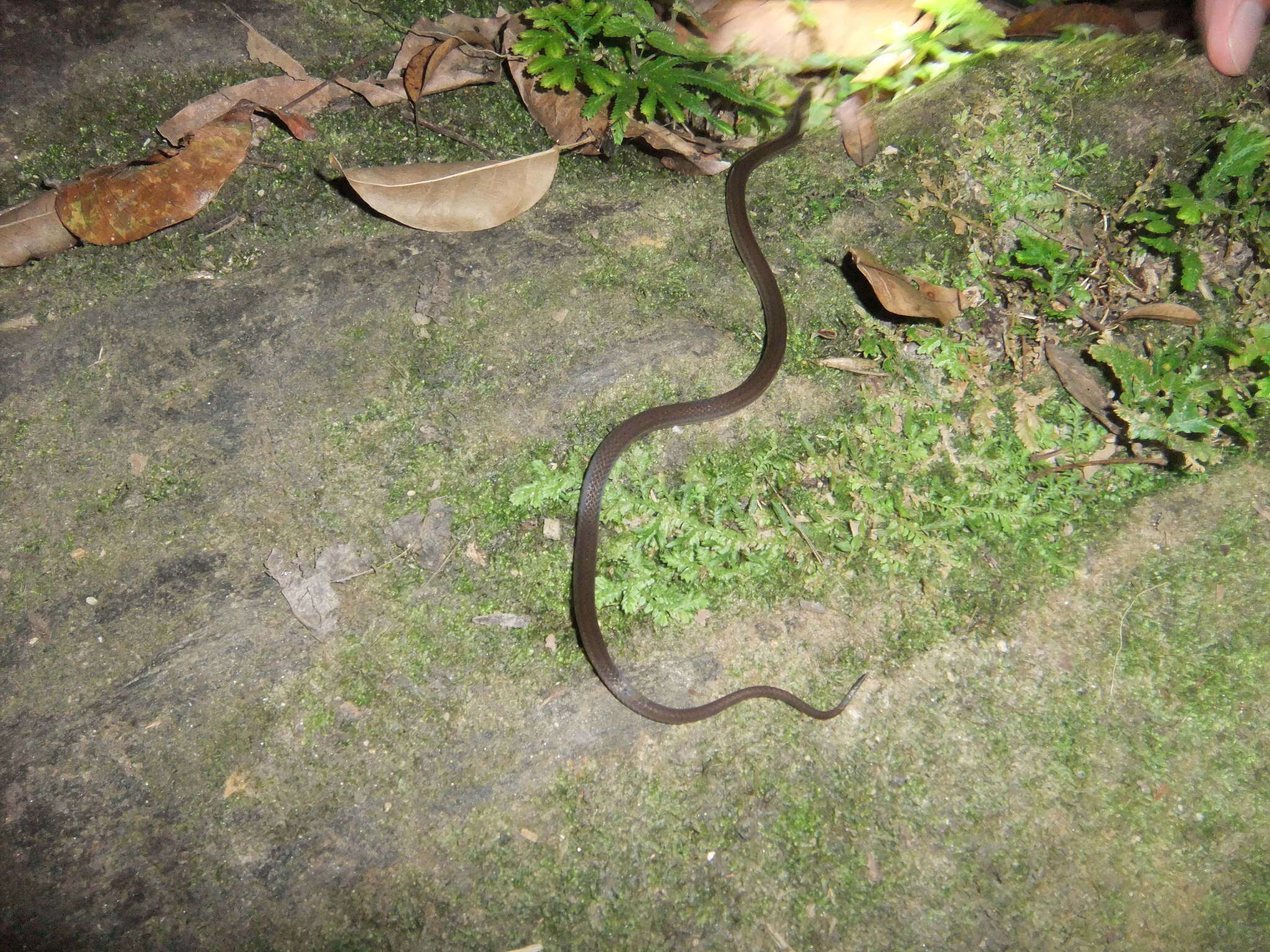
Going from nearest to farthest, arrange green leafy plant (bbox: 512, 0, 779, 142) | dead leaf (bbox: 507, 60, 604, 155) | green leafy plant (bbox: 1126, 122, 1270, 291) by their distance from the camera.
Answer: green leafy plant (bbox: 1126, 122, 1270, 291) → green leafy plant (bbox: 512, 0, 779, 142) → dead leaf (bbox: 507, 60, 604, 155)

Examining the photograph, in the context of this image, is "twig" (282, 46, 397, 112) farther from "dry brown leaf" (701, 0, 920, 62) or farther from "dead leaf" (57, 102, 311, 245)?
"dry brown leaf" (701, 0, 920, 62)

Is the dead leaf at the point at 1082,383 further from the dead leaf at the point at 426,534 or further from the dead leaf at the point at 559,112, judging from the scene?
the dead leaf at the point at 426,534

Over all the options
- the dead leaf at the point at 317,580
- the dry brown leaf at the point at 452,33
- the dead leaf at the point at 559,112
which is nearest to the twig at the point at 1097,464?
the dead leaf at the point at 559,112

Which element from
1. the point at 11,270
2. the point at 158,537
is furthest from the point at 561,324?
the point at 11,270

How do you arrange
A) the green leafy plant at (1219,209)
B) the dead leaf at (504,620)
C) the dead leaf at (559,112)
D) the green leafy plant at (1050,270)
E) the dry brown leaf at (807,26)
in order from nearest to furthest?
the dead leaf at (504,620) < the green leafy plant at (1219,209) < the green leafy plant at (1050,270) < the dead leaf at (559,112) < the dry brown leaf at (807,26)

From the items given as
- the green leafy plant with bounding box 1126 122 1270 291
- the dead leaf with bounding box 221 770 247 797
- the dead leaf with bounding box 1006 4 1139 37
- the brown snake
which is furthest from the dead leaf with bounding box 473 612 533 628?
the dead leaf with bounding box 1006 4 1139 37

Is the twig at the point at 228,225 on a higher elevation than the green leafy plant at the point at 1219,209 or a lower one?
lower

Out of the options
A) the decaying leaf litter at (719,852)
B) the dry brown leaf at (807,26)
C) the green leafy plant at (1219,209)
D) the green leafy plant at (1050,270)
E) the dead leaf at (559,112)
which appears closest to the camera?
the decaying leaf litter at (719,852)
